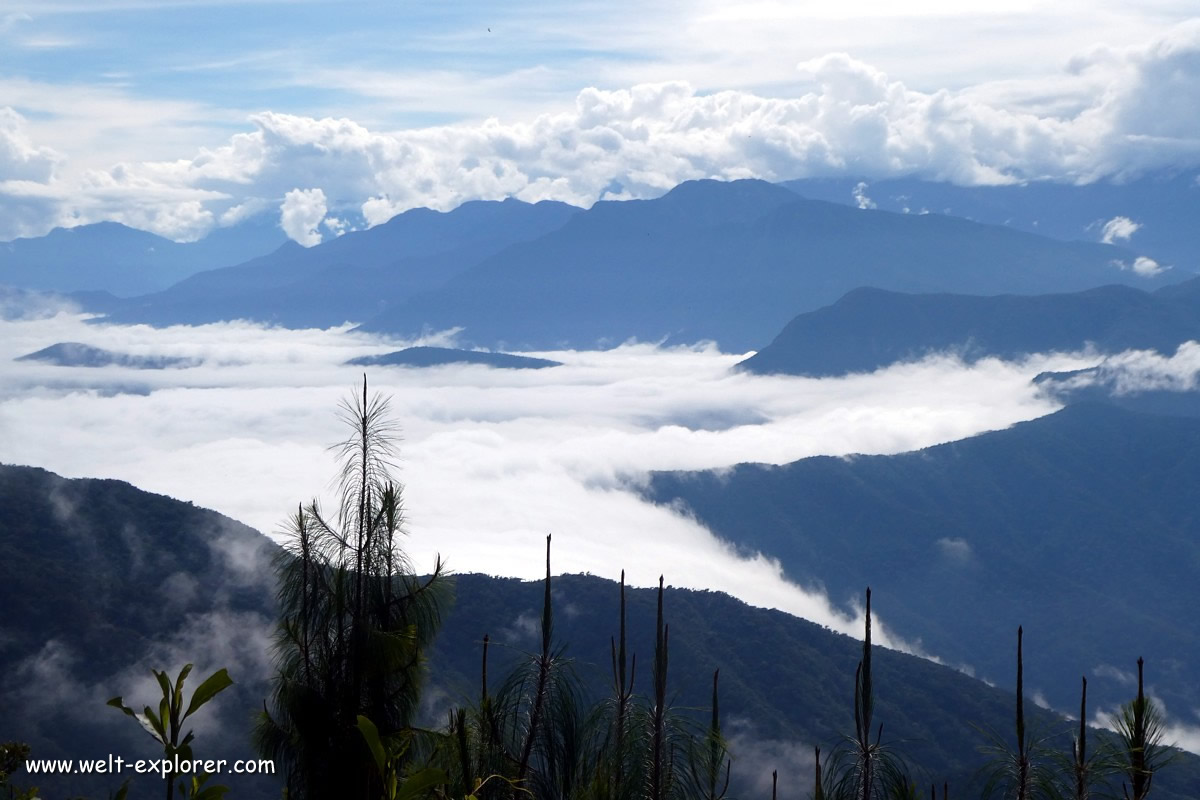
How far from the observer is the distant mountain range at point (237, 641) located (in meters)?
87.1

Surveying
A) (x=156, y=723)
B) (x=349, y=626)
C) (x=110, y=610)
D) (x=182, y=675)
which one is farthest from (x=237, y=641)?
(x=182, y=675)

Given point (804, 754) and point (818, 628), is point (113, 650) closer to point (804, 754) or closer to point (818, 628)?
point (804, 754)

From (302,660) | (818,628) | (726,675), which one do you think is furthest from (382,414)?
(818,628)

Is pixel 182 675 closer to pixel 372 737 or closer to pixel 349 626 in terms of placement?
pixel 372 737

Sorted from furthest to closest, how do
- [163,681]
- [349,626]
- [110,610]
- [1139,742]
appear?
[110,610] → [349,626] → [1139,742] → [163,681]

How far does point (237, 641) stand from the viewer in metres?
103

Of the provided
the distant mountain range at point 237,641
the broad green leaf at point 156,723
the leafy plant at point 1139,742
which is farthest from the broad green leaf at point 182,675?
the distant mountain range at point 237,641

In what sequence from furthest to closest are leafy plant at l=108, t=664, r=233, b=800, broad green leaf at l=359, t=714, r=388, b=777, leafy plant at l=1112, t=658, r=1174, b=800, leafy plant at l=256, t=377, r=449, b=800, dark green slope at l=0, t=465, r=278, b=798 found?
dark green slope at l=0, t=465, r=278, b=798, leafy plant at l=256, t=377, r=449, b=800, leafy plant at l=1112, t=658, r=1174, b=800, leafy plant at l=108, t=664, r=233, b=800, broad green leaf at l=359, t=714, r=388, b=777

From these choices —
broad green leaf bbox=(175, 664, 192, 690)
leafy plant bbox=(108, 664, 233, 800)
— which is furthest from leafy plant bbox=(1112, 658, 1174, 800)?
broad green leaf bbox=(175, 664, 192, 690)

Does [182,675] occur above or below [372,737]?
above

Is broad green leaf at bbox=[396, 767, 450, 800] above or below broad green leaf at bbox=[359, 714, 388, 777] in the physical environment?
below

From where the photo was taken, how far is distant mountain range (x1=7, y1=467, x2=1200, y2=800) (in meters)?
87.1

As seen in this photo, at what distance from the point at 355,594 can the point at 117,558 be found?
104485 millimetres

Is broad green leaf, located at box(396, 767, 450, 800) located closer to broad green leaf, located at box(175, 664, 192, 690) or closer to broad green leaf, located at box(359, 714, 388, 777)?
broad green leaf, located at box(359, 714, 388, 777)
